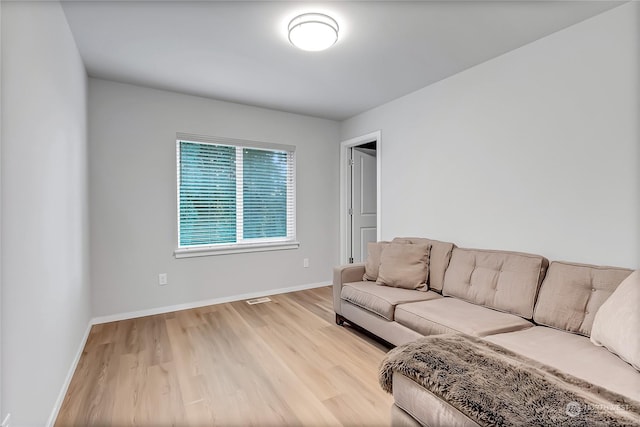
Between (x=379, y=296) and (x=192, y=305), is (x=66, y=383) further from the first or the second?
(x=379, y=296)

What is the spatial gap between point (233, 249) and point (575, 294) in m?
3.30

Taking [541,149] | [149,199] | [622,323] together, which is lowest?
[622,323]

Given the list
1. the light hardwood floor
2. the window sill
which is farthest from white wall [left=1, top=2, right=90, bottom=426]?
the window sill

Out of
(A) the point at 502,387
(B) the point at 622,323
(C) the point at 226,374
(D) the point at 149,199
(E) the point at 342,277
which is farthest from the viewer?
(D) the point at 149,199

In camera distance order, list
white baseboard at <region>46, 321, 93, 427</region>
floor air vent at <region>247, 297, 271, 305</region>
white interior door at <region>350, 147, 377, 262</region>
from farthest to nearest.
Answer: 1. white interior door at <region>350, 147, 377, 262</region>
2. floor air vent at <region>247, 297, 271, 305</region>
3. white baseboard at <region>46, 321, 93, 427</region>

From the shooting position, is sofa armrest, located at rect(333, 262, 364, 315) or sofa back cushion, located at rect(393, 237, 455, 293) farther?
sofa armrest, located at rect(333, 262, 364, 315)

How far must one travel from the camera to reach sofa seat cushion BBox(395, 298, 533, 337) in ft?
6.52

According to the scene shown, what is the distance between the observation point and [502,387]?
114cm

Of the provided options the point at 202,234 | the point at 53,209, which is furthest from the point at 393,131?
the point at 53,209

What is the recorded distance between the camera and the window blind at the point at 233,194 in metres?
3.62

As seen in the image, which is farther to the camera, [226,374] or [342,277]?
[342,277]

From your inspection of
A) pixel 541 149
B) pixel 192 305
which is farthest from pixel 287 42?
pixel 192 305

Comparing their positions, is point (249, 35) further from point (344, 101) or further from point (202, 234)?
point (202, 234)

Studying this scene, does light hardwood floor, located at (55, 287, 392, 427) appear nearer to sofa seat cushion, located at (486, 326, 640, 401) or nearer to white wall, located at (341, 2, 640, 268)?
sofa seat cushion, located at (486, 326, 640, 401)
